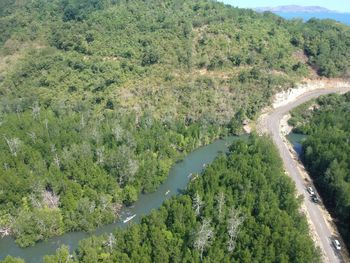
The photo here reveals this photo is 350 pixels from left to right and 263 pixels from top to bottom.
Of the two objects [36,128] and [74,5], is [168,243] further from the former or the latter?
[74,5]

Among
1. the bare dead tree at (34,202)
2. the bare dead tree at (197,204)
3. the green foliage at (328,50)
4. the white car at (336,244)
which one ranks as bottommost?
the bare dead tree at (34,202)

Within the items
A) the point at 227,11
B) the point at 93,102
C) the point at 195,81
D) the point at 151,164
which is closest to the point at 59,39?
the point at 93,102

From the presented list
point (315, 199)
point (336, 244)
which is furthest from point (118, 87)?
point (336, 244)

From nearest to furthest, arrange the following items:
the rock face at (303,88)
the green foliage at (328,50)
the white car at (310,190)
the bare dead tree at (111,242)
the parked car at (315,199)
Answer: the bare dead tree at (111,242), the parked car at (315,199), the white car at (310,190), the rock face at (303,88), the green foliage at (328,50)

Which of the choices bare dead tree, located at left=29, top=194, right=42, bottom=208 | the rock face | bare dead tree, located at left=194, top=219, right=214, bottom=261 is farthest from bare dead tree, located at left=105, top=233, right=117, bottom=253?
the rock face

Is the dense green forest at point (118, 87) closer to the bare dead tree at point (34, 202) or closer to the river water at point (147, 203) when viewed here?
the bare dead tree at point (34, 202)

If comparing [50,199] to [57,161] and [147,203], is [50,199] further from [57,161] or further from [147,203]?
[147,203]

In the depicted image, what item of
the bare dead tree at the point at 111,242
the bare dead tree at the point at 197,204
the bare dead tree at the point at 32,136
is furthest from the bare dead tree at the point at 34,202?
Answer: the bare dead tree at the point at 197,204
